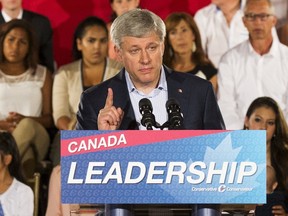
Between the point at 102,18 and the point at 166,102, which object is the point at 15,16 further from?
the point at 166,102

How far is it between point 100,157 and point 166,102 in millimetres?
402

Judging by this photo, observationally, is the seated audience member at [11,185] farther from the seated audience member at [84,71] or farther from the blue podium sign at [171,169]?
the blue podium sign at [171,169]

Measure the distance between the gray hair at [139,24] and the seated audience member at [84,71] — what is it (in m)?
2.70

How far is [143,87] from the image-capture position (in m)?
3.37

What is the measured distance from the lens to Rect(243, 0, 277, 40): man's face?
604 centimetres

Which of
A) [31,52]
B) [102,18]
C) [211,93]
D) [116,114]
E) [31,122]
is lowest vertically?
[116,114]

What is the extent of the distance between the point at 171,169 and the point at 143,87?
0.58 meters

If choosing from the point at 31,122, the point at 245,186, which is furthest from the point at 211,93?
the point at 31,122

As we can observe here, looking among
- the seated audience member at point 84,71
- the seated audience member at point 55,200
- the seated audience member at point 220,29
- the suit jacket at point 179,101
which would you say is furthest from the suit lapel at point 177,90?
the seated audience member at point 220,29

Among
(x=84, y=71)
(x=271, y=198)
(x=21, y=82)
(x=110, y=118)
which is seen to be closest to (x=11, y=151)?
(x=21, y=82)

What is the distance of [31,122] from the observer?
225 inches

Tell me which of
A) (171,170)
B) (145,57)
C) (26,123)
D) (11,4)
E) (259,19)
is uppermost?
(11,4)

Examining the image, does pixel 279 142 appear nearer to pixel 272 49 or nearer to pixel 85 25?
pixel 272 49

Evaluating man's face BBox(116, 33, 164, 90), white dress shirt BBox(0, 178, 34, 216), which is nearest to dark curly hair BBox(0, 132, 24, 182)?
white dress shirt BBox(0, 178, 34, 216)
